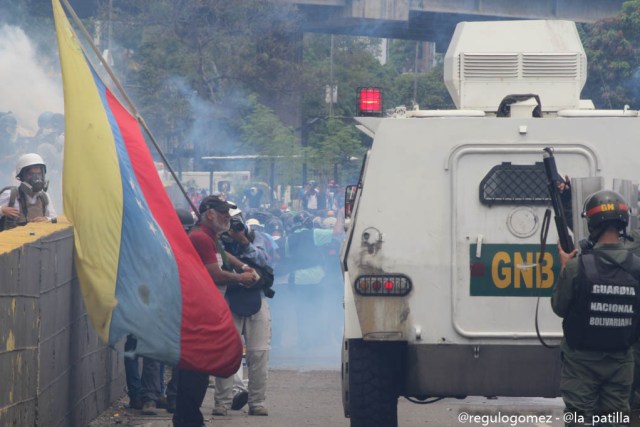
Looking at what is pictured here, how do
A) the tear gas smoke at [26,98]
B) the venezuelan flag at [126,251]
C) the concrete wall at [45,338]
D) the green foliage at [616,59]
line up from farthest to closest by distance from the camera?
the tear gas smoke at [26,98], the green foliage at [616,59], the venezuelan flag at [126,251], the concrete wall at [45,338]

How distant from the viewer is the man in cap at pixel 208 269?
317 inches

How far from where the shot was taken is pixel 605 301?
5.96 metres

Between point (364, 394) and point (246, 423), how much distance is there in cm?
Result: 208

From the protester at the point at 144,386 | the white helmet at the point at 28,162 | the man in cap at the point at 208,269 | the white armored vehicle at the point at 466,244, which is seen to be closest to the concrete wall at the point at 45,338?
the protester at the point at 144,386

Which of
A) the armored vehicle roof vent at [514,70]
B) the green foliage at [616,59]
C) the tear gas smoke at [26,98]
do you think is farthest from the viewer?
the tear gas smoke at [26,98]

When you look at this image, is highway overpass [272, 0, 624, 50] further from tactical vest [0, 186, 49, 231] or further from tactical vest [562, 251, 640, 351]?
tactical vest [562, 251, 640, 351]

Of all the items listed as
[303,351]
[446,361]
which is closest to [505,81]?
[446,361]

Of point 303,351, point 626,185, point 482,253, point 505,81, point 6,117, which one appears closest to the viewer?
point 626,185

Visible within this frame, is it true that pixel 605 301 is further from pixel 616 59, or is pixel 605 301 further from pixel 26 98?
pixel 26 98

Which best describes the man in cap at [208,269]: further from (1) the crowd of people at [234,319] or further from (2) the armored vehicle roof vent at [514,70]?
(2) the armored vehicle roof vent at [514,70]

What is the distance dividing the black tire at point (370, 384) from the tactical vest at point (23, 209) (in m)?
3.34

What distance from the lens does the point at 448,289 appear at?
7691 mm

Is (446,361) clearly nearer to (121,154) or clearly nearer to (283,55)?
(121,154)

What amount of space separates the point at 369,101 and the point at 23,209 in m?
2.98
